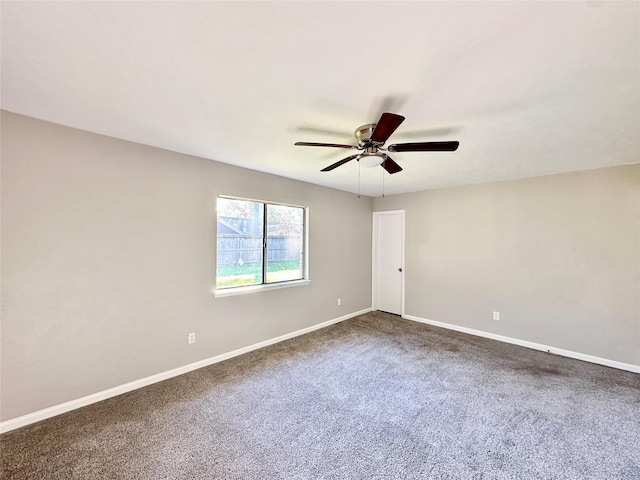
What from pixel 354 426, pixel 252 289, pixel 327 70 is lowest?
pixel 354 426

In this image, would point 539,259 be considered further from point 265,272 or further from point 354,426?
point 265,272

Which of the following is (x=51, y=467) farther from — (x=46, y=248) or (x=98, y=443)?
(x=46, y=248)

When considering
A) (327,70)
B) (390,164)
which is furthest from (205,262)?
(327,70)

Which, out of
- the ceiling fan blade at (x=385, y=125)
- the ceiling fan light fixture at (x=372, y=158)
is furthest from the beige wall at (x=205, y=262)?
the ceiling fan blade at (x=385, y=125)

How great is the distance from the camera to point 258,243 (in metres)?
3.66

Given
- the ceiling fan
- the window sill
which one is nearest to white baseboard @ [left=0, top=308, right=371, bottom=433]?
the window sill

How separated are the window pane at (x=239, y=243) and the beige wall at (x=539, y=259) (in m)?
2.86

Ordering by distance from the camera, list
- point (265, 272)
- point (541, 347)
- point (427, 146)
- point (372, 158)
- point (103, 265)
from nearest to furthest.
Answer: point (427, 146)
point (372, 158)
point (103, 265)
point (541, 347)
point (265, 272)

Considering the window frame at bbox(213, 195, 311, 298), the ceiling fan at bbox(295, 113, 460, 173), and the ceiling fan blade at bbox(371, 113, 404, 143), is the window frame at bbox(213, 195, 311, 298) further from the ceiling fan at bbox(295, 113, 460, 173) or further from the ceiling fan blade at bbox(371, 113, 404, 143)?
the ceiling fan blade at bbox(371, 113, 404, 143)

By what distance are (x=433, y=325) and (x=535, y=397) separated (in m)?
2.09

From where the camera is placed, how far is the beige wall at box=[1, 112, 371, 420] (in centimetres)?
203

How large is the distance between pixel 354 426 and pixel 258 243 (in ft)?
7.86

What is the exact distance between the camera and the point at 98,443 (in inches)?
73.4

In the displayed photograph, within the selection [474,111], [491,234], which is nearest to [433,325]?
[491,234]
